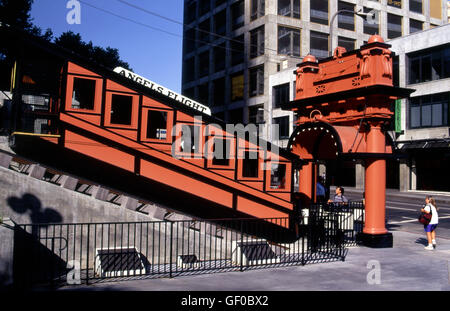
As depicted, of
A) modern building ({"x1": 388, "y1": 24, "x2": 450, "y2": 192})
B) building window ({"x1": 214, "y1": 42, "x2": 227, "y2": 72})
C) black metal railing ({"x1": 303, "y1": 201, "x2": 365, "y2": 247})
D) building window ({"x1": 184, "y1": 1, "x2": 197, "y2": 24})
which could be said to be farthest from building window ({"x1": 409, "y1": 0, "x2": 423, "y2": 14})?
black metal railing ({"x1": 303, "y1": 201, "x2": 365, "y2": 247})

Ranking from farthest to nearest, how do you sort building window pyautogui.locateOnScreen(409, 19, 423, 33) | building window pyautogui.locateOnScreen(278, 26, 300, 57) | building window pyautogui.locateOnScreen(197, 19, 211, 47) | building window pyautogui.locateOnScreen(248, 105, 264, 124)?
building window pyautogui.locateOnScreen(197, 19, 211, 47) → building window pyautogui.locateOnScreen(409, 19, 423, 33) → building window pyautogui.locateOnScreen(248, 105, 264, 124) → building window pyautogui.locateOnScreen(278, 26, 300, 57)

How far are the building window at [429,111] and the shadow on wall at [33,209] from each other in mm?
32579

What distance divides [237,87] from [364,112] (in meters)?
41.6

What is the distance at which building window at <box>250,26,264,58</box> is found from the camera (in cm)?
5031

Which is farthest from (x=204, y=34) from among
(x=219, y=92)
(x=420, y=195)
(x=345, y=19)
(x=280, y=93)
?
(x=420, y=195)

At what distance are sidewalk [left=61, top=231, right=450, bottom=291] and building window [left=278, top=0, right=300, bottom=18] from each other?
43152 mm

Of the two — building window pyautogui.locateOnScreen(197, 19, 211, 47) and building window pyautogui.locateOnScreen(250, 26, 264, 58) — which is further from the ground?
building window pyautogui.locateOnScreen(197, 19, 211, 47)

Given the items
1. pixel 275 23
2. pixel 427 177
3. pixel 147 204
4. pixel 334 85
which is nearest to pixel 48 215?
pixel 147 204

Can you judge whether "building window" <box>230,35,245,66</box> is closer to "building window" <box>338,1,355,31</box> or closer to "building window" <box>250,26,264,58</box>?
"building window" <box>250,26,264,58</box>

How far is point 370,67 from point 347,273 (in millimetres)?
6826

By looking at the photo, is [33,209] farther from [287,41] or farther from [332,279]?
[287,41]

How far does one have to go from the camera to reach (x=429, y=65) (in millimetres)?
35594

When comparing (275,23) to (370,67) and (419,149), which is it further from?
(370,67)

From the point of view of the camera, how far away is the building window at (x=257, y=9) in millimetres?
50594
